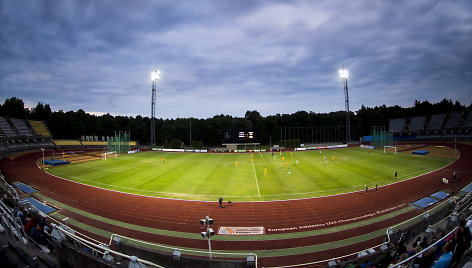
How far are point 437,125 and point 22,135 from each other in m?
143

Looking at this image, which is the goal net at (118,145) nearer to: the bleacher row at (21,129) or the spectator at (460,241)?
the bleacher row at (21,129)

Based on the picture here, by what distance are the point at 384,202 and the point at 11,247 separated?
25.7 m

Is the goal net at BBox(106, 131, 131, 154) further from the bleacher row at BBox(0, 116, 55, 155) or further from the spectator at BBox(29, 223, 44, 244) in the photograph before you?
the spectator at BBox(29, 223, 44, 244)

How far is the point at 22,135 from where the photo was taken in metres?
61.8

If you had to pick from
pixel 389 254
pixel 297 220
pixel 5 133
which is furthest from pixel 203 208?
pixel 5 133

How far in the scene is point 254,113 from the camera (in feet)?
429

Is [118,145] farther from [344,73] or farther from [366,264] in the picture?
[344,73]

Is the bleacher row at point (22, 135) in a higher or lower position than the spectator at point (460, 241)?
higher

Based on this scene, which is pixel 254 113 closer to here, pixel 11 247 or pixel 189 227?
pixel 189 227

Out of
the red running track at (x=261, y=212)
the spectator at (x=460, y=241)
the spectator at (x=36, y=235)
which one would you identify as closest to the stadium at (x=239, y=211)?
the red running track at (x=261, y=212)

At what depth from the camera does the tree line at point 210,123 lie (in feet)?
284

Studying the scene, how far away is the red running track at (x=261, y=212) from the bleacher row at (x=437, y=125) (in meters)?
62.8

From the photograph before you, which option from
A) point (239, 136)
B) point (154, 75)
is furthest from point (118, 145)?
point (239, 136)

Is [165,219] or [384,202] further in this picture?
[384,202]
